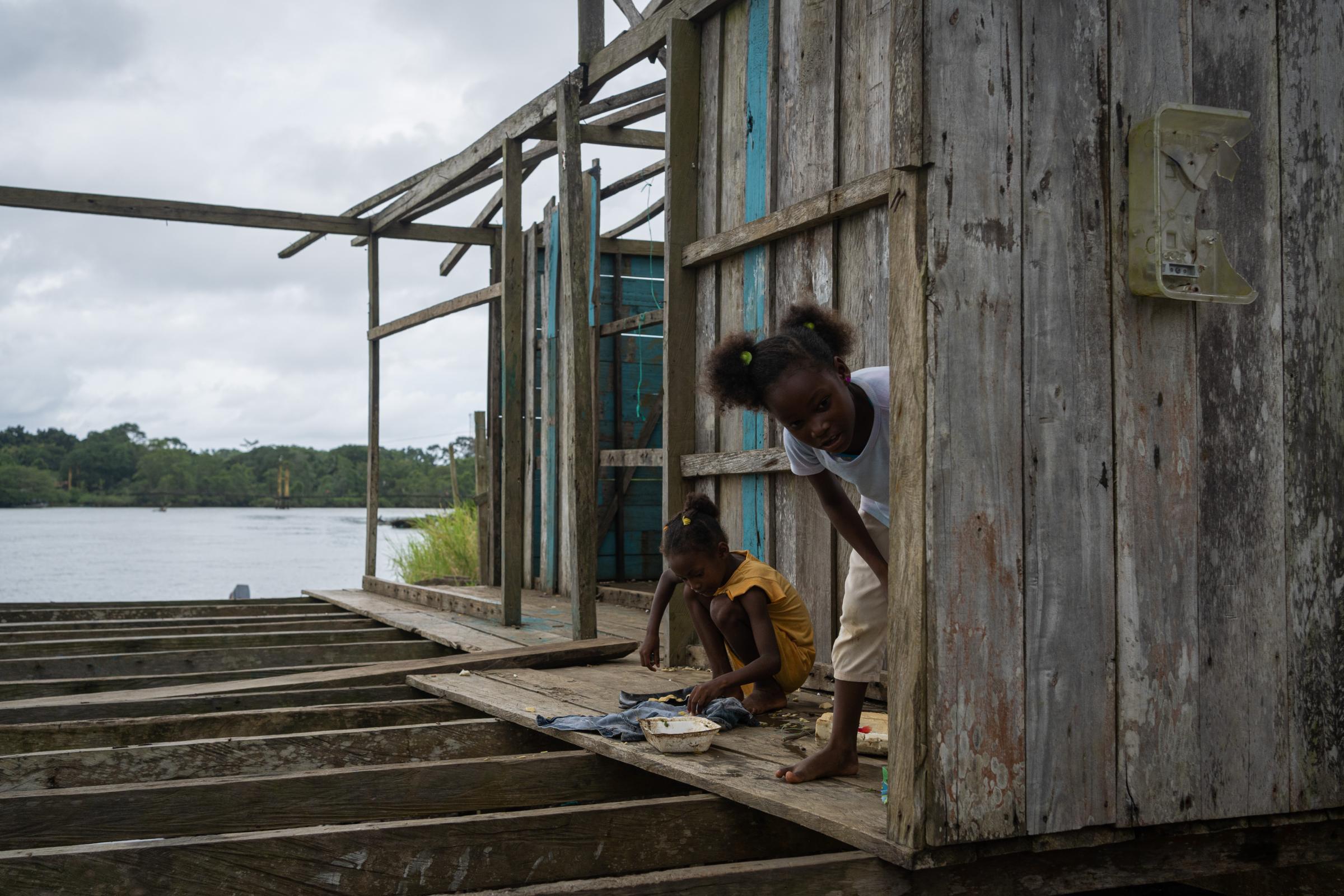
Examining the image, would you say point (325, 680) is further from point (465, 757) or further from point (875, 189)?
point (875, 189)

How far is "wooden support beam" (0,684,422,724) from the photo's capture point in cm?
432

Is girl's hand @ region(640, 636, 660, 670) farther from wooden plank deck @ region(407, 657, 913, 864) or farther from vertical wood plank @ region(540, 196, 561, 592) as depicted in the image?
vertical wood plank @ region(540, 196, 561, 592)

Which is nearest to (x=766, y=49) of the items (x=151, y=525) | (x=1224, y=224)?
(x=1224, y=224)

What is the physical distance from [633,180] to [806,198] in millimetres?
4883

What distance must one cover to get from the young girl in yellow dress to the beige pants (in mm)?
668

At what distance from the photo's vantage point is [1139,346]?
8.32 ft

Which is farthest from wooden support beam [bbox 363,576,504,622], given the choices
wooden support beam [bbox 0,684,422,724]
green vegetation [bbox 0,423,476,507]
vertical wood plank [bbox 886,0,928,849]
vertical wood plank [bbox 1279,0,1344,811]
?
green vegetation [bbox 0,423,476,507]

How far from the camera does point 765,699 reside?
3900mm

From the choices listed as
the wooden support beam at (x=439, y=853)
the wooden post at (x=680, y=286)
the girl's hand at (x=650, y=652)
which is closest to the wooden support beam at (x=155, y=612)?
the wooden post at (x=680, y=286)

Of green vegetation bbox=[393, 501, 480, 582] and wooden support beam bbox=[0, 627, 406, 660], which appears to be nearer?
wooden support beam bbox=[0, 627, 406, 660]

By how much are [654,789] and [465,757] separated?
30.2 inches

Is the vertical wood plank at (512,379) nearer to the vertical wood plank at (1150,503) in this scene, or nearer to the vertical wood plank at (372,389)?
the vertical wood plank at (372,389)

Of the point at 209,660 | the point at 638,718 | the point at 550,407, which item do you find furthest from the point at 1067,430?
the point at 550,407

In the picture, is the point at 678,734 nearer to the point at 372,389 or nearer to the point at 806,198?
the point at 806,198
